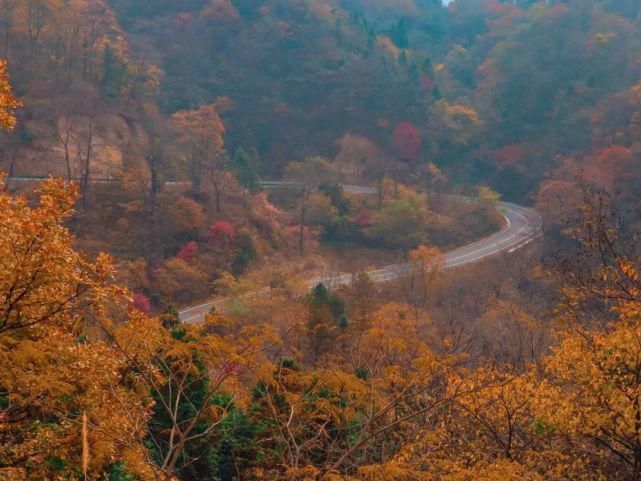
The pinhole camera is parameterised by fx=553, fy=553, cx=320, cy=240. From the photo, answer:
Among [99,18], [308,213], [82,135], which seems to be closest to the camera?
[82,135]

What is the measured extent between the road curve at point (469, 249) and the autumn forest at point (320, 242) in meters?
0.36

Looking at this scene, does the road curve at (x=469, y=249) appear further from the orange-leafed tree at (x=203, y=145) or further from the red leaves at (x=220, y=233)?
the orange-leafed tree at (x=203, y=145)

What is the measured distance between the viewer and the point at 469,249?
153ft

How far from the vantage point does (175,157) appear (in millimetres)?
45844

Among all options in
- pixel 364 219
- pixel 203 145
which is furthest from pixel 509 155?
pixel 203 145

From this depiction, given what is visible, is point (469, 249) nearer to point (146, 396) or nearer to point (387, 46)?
point (387, 46)

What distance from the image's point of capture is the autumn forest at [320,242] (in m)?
7.15

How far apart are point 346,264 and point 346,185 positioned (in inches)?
592

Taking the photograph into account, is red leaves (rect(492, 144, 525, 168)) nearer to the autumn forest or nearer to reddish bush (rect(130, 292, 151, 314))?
the autumn forest

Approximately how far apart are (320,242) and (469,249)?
12708 mm

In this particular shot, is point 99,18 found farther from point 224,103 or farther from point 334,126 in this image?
point 334,126

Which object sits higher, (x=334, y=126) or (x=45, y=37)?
(x=45, y=37)

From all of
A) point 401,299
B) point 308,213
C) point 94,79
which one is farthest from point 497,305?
point 94,79

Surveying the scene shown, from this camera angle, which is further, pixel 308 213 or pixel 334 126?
pixel 334 126
